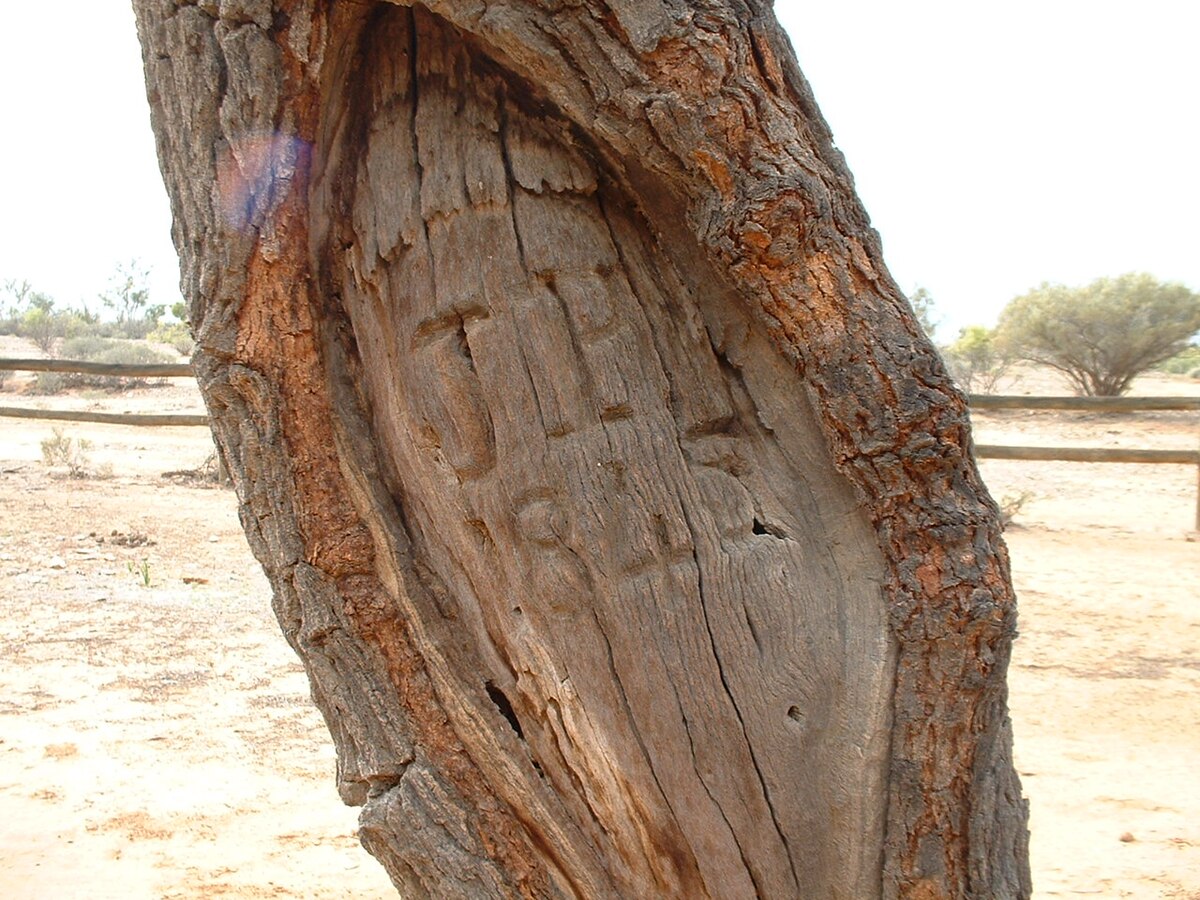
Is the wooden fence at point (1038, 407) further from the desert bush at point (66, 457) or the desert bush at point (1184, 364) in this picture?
the desert bush at point (1184, 364)

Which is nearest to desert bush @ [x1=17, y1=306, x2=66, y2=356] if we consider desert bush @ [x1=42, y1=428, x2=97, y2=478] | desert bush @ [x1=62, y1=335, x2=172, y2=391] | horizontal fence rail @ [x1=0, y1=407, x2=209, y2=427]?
desert bush @ [x1=62, y1=335, x2=172, y2=391]

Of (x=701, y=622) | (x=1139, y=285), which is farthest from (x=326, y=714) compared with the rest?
(x=1139, y=285)

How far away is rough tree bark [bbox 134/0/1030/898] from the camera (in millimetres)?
1584

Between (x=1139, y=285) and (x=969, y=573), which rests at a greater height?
(x=1139, y=285)

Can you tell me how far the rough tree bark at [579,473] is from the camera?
1584 millimetres

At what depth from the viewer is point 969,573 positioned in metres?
1.57

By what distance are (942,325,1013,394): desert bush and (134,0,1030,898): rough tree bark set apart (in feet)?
56.2

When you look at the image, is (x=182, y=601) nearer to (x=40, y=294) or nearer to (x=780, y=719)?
(x=780, y=719)

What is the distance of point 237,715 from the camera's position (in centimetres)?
443

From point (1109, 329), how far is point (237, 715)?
15.5 metres

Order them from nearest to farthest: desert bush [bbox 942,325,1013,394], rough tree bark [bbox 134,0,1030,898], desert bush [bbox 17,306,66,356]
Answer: rough tree bark [bbox 134,0,1030,898] → desert bush [bbox 942,325,1013,394] → desert bush [bbox 17,306,66,356]

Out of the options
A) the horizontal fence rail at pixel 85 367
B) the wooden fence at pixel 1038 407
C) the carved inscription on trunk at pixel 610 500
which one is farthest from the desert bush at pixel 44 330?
the carved inscription on trunk at pixel 610 500

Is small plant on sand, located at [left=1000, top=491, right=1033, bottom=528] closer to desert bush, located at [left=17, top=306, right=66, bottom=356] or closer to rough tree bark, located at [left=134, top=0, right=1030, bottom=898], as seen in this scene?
rough tree bark, located at [left=134, top=0, right=1030, bottom=898]

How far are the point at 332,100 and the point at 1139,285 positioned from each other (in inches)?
686
